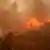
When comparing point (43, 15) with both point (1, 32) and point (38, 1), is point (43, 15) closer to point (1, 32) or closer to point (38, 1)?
point (38, 1)

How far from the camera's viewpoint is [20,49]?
502 mm

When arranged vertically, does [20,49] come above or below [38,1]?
below

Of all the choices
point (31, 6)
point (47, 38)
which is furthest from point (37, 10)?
point (47, 38)

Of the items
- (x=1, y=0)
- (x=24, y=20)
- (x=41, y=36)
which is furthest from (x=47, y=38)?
(x=1, y=0)

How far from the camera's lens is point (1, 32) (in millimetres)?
539

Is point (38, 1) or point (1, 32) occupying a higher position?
point (38, 1)

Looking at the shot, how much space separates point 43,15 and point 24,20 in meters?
0.09

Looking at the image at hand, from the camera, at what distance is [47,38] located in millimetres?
495

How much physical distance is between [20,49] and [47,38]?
12 centimetres

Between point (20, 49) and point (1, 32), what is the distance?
0.38ft

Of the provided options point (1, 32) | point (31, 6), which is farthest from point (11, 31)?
point (31, 6)

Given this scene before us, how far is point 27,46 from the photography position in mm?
499

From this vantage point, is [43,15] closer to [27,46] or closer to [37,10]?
[37,10]

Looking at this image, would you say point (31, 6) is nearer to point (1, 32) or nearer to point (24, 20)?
point (24, 20)
